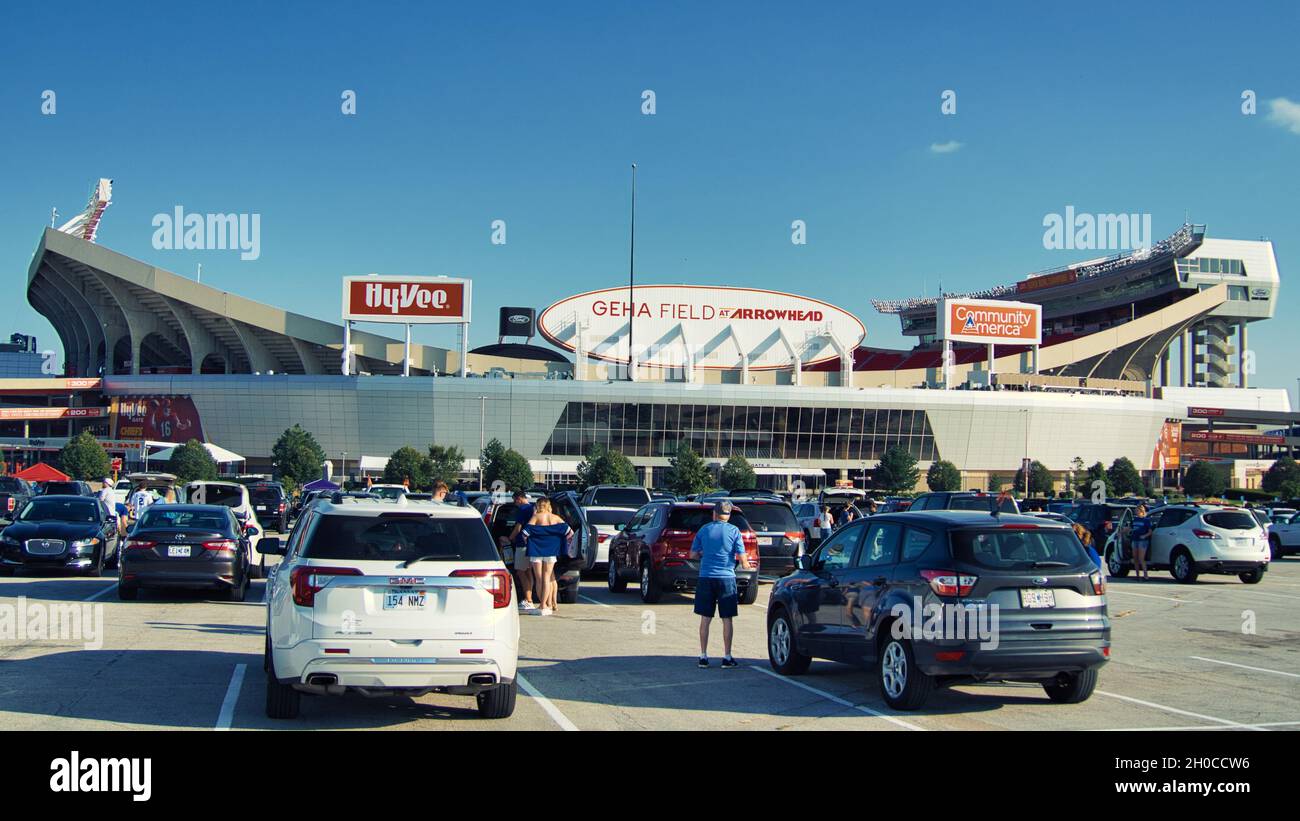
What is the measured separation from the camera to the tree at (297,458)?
3152 inches

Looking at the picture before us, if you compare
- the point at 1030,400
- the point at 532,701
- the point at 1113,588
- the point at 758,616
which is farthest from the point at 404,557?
the point at 1030,400

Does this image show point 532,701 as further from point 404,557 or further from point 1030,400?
point 1030,400

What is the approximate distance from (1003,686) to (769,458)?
86.8 meters

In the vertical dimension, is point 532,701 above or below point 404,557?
below

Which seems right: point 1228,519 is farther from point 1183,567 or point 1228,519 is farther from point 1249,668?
point 1249,668

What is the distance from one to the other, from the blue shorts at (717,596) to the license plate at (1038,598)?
132 inches

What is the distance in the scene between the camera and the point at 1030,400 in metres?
96.1

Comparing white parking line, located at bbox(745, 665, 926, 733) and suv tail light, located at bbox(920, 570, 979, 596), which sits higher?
suv tail light, located at bbox(920, 570, 979, 596)

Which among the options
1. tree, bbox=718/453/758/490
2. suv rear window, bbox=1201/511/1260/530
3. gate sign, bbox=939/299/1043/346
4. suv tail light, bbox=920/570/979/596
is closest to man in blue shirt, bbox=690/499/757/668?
suv tail light, bbox=920/570/979/596

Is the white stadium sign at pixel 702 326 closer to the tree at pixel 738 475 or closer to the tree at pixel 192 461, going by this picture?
the tree at pixel 738 475

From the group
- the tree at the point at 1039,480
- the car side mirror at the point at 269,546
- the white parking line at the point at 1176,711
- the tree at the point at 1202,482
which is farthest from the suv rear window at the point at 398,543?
the tree at the point at 1202,482

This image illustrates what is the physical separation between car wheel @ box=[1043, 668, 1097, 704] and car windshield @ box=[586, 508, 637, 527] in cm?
1341

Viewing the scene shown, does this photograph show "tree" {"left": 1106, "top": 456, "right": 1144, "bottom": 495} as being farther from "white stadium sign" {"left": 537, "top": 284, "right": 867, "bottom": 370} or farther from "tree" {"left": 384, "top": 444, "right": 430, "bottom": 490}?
"tree" {"left": 384, "top": 444, "right": 430, "bottom": 490}

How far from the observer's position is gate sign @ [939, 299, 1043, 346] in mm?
88312
